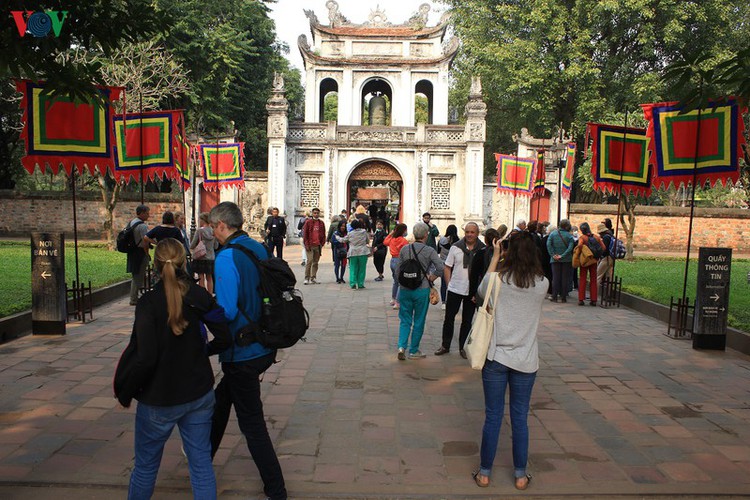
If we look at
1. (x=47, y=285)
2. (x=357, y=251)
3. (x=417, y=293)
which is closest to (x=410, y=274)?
(x=417, y=293)

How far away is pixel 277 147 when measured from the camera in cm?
2734

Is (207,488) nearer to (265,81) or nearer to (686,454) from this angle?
(686,454)

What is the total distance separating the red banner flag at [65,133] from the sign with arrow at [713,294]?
8876mm

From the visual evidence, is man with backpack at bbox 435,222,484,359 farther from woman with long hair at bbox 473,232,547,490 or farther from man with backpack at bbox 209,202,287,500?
man with backpack at bbox 209,202,287,500

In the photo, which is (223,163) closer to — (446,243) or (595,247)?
(446,243)

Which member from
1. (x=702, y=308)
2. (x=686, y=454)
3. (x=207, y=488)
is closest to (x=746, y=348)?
(x=702, y=308)

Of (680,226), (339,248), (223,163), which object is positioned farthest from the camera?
(680,226)

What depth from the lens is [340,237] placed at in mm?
15062

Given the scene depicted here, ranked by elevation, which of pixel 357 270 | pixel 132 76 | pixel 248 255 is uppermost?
pixel 132 76

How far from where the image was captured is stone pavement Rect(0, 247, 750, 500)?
451cm

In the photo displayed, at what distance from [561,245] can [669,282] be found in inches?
186

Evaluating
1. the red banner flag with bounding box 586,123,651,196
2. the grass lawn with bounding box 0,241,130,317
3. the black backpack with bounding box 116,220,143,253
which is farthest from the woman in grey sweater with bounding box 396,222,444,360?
the red banner flag with bounding box 586,123,651,196

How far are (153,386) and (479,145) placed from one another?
83.2 feet
